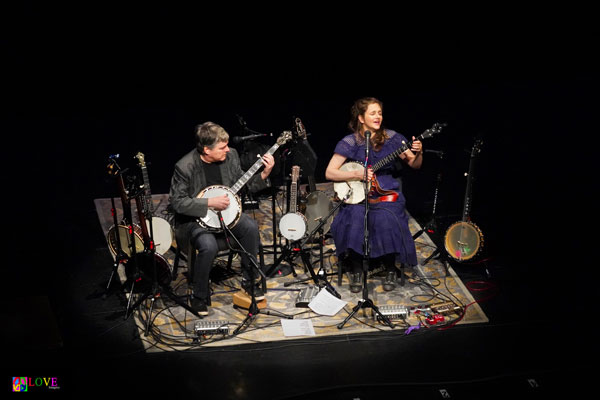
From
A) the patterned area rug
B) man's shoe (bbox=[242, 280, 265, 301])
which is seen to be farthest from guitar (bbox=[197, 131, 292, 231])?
man's shoe (bbox=[242, 280, 265, 301])

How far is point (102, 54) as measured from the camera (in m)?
8.49

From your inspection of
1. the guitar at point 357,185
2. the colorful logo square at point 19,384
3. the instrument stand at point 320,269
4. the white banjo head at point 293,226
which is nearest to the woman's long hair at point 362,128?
the guitar at point 357,185

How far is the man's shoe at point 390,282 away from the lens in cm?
566

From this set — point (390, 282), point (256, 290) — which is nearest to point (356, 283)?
point (390, 282)

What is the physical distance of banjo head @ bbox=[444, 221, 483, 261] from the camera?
18.9 feet

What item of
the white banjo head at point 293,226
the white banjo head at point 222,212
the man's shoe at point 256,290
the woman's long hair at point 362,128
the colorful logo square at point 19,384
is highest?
the woman's long hair at point 362,128

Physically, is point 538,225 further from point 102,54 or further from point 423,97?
point 102,54

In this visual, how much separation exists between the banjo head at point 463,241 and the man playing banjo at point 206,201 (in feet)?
5.56

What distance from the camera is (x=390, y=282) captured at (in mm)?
5715

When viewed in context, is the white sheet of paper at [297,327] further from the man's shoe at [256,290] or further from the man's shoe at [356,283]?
the man's shoe at [356,283]

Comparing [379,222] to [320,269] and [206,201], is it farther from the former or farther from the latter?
[206,201]

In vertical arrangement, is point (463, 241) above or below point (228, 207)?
below

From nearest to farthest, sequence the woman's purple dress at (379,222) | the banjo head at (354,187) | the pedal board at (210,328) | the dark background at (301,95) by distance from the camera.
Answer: the pedal board at (210,328), the woman's purple dress at (379,222), the banjo head at (354,187), the dark background at (301,95)

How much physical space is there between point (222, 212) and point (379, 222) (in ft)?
4.23
